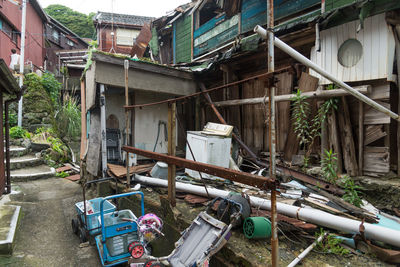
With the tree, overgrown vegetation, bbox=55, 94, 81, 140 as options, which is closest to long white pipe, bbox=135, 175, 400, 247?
overgrown vegetation, bbox=55, 94, 81, 140

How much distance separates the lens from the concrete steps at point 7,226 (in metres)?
3.93

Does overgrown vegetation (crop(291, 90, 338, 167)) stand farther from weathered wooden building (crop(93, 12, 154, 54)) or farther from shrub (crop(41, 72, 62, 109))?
weathered wooden building (crop(93, 12, 154, 54))

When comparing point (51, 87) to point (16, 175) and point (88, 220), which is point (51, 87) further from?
point (88, 220)

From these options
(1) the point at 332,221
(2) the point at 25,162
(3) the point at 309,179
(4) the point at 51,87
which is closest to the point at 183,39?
(3) the point at 309,179

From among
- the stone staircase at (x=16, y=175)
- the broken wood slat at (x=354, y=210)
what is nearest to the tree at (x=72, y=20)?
the stone staircase at (x=16, y=175)

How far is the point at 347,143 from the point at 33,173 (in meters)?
11.0

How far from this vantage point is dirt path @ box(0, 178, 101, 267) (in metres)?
4.04

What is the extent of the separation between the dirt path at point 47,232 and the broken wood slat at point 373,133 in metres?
5.69

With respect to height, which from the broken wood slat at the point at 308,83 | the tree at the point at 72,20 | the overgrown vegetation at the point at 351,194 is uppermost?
the tree at the point at 72,20

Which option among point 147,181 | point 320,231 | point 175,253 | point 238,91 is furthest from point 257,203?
point 238,91

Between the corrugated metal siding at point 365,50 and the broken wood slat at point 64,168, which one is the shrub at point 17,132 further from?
the corrugated metal siding at point 365,50

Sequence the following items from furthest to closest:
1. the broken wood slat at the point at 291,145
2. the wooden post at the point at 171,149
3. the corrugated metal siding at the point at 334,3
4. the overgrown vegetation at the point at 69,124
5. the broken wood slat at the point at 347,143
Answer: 1. the overgrown vegetation at the point at 69,124
2. the broken wood slat at the point at 291,145
3. the corrugated metal siding at the point at 334,3
4. the broken wood slat at the point at 347,143
5. the wooden post at the point at 171,149

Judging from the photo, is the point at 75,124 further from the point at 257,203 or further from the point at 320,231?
the point at 320,231

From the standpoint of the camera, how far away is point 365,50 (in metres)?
4.29
